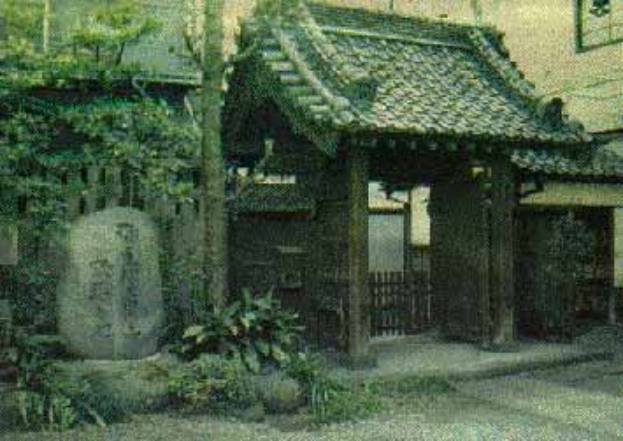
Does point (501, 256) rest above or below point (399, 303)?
above

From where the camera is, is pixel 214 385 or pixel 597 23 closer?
pixel 214 385

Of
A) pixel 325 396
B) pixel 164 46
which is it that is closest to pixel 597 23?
pixel 164 46

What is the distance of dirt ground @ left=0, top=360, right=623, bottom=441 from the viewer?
8766mm

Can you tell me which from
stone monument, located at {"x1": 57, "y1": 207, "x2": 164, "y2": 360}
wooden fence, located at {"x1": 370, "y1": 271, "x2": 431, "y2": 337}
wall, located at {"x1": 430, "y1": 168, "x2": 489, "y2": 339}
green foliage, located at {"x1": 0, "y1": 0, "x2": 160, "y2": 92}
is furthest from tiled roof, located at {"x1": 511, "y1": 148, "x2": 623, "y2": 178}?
stone monument, located at {"x1": 57, "y1": 207, "x2": 164, "y2": 360}

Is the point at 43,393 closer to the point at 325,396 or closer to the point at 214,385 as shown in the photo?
the point at 214,385

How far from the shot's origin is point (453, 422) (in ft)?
31.3

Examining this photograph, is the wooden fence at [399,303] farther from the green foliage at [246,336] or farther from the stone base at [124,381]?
the stone base at [124,381]

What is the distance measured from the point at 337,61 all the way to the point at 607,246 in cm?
965

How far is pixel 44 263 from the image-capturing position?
1143 cm

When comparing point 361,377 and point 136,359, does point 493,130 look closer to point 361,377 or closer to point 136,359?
point 361,377

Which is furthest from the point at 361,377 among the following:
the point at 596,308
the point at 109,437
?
the point at 596,308

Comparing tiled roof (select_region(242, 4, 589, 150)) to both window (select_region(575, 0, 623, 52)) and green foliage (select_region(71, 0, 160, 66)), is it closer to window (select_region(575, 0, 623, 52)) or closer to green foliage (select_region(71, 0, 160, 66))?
green foliage (select_region(71, 0, 160, 66))

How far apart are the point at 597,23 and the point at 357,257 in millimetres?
12024

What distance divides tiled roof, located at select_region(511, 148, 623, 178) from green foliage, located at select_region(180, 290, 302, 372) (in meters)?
7.46
